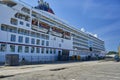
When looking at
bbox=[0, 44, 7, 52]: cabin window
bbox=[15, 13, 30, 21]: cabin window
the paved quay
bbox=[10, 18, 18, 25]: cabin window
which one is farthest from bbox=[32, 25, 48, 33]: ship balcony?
the paved quay

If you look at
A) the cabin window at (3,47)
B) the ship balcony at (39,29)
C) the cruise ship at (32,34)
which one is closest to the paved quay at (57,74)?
the cruise ship at (32,34)

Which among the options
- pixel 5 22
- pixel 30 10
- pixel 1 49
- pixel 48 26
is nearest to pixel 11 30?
pixel 5 22

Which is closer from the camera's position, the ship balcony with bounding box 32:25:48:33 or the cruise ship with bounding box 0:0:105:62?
the cruise ship with bounding box 0:0:105:62

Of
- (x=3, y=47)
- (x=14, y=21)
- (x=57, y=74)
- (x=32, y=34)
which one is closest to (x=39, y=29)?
A: (x=32, y=34)

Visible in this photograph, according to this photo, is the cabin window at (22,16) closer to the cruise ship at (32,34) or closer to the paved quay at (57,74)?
the cruise ship at (32,34)

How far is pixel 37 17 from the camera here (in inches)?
2030

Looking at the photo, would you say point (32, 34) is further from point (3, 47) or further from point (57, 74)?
point (57, 74)

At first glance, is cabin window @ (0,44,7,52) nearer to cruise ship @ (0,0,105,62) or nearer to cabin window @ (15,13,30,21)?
cruise ship @ (0,0,105,62)

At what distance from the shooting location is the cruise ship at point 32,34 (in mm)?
39269

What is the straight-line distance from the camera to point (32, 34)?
48500 mm

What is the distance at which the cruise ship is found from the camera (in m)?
39.3

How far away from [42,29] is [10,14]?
14658mm

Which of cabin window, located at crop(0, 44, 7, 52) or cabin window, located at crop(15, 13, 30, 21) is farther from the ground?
cabin window, located at crop(15, 13, 30, 21)

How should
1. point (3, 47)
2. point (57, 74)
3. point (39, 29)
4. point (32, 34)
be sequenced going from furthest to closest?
point (39, 29), point (32, 34), point (3, 47), point (57, 74)
